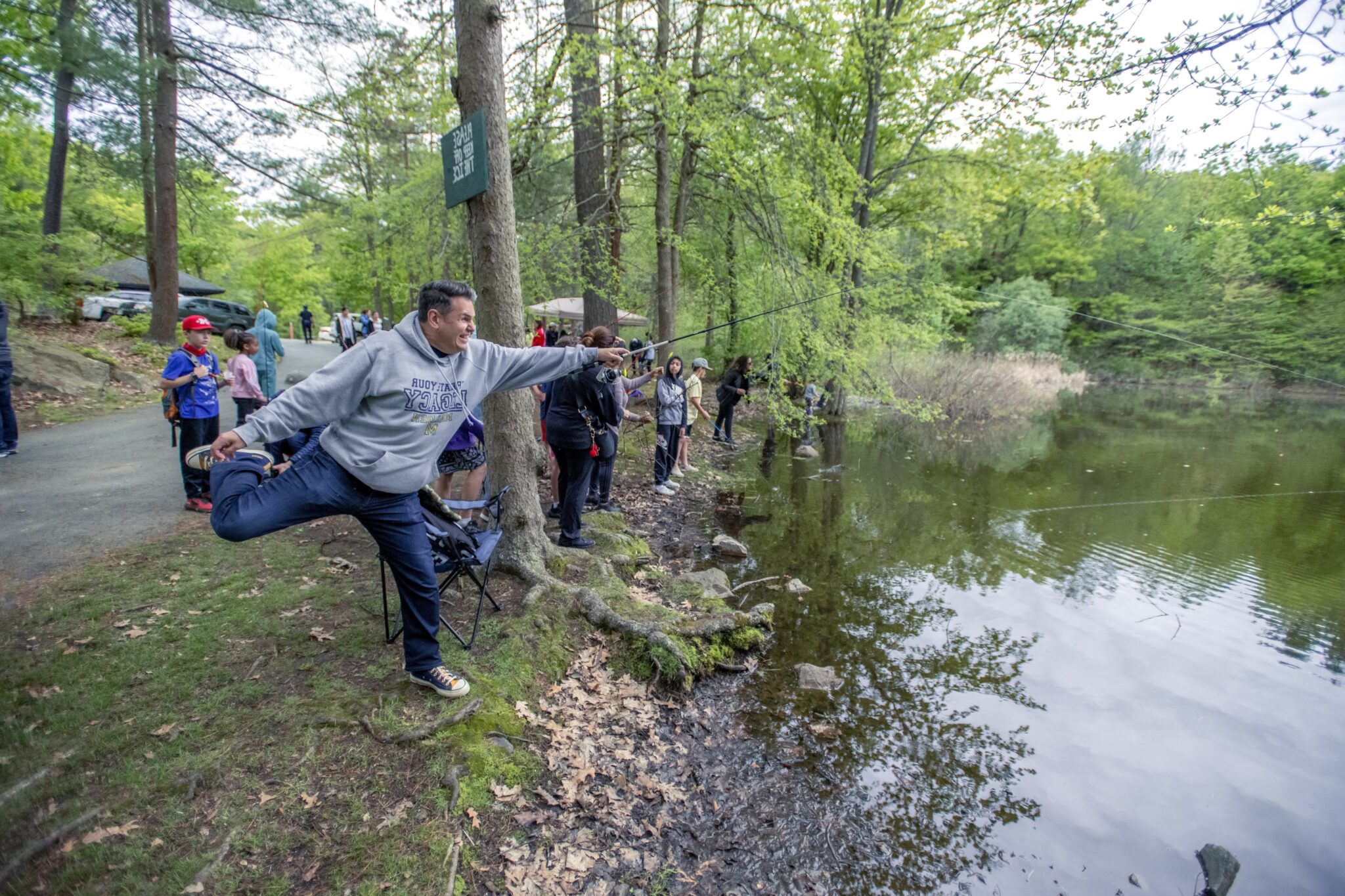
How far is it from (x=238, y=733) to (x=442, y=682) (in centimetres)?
89

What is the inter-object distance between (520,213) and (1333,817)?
1155cm

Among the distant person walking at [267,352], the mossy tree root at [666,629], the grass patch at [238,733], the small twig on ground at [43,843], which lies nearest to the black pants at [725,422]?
the distant person walking at [267,352]

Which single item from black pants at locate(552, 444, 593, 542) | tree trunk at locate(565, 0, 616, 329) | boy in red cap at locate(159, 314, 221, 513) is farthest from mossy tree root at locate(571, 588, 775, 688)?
tree trunk at locate(565, 0, 616, 329)

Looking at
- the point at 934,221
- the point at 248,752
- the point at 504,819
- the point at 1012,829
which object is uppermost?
the point at 934,221

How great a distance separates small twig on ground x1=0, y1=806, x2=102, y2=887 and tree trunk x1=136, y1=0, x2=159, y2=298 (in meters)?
12.3

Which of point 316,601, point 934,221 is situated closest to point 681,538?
point 316,601

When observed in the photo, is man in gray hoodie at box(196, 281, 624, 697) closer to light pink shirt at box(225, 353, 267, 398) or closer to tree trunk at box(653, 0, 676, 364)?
light pink shirt at box(225, 353, 267, 398)

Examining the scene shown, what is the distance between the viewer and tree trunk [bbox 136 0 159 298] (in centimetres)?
1016

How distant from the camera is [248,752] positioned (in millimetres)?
2762

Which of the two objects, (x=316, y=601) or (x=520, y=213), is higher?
(x=520, y=213)

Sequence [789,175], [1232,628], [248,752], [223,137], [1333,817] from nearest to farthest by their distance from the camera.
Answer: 1. [248,752]
2. [1333,817]
3. [1232,628]
4. [789,175]
5. [223,137]

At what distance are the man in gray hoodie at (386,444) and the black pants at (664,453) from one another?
227 inches

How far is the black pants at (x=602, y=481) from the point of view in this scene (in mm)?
7066

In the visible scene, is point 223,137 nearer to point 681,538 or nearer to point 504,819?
point 681,538
